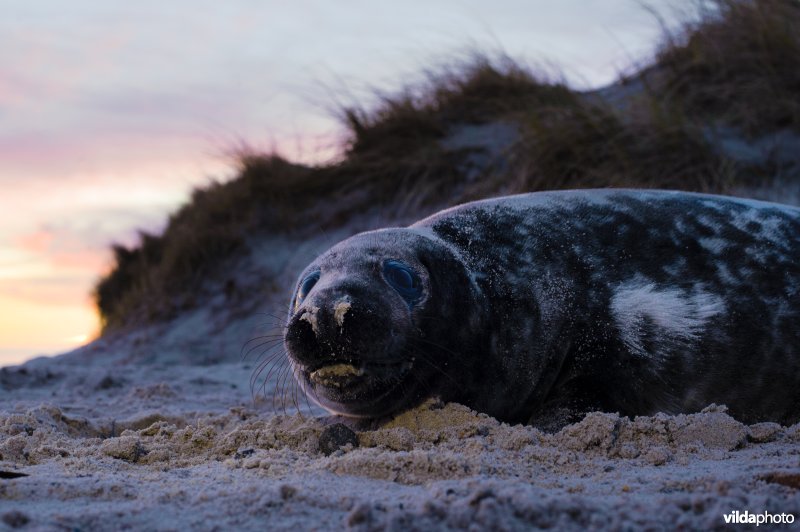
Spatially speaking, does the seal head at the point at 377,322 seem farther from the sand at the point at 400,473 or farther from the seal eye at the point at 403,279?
the sand at the point at 400,473

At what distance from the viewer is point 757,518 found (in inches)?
81.3

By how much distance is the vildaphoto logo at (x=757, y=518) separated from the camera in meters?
2.05

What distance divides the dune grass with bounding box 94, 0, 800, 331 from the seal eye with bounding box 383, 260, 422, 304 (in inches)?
191

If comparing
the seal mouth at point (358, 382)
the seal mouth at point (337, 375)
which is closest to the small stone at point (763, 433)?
the seal mouth at point (358, 382)

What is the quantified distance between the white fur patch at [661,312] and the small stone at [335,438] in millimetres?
1160

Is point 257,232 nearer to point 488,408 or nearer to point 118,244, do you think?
point 118,244

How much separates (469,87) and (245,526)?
9.09m

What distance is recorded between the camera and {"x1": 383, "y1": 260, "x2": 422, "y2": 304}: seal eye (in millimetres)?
3369

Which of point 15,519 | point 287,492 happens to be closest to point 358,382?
point 287,492

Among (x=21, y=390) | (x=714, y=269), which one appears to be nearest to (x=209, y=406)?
(x=21, y=390)

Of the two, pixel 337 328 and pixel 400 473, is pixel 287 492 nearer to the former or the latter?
pixel 400 473

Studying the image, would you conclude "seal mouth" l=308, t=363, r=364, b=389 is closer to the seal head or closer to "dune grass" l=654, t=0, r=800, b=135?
the seal head

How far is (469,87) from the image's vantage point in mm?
10648

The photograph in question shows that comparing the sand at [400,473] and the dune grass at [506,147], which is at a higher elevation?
the dune grass at [506,147]
